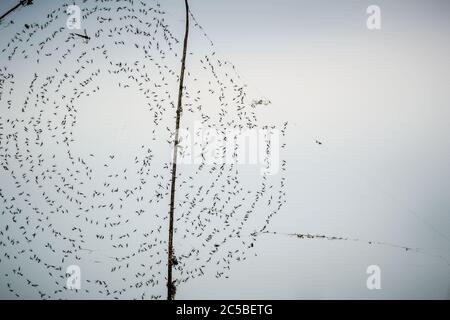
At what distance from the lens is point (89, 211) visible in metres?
1.97

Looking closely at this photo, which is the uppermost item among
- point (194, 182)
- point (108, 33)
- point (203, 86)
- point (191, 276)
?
point (108, 33)

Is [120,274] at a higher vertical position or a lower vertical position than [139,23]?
lower

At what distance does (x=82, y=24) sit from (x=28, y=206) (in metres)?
1.15

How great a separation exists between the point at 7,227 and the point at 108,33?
52.5 inches

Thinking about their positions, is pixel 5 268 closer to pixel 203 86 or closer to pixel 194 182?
pixel 194 182

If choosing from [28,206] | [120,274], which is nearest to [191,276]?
[120,274]

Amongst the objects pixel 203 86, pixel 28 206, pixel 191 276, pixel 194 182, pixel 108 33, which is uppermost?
pixel 108 33

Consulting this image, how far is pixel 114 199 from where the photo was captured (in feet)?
6.48

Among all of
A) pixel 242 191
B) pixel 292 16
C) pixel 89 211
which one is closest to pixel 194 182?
pixel 242 191

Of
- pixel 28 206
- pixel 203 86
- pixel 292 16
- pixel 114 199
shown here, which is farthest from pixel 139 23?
pixel 28 206

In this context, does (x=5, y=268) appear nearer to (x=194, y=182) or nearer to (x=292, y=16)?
(x=194, y=182)

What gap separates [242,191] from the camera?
198 centimetres

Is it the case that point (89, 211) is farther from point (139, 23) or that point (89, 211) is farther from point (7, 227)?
point (139, 23)
